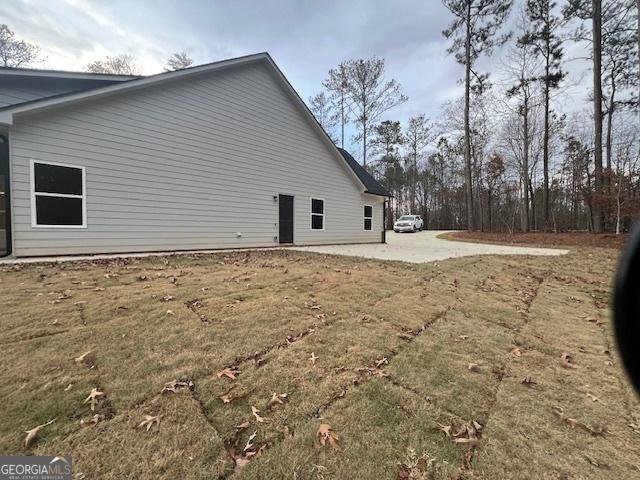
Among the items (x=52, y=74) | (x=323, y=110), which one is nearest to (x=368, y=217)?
(x=52, y=74)

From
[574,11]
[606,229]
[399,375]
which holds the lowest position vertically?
[399,375]

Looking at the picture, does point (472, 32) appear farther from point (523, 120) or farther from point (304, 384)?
point (304, 384)

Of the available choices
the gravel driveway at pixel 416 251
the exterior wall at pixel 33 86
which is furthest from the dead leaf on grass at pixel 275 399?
the exterior wall at pixel 33 86

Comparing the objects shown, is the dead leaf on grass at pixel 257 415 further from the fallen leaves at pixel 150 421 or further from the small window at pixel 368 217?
the small window at pixel 368 217

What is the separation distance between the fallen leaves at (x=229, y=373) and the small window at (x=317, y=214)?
35.5 feet

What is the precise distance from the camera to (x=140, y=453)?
1.60 meters

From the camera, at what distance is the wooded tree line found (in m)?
15.7

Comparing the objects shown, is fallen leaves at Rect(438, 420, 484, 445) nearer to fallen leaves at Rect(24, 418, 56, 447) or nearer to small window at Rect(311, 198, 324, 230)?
fallen leaves at Rect(24, 418, 56, 447)

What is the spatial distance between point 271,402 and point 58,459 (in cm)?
117

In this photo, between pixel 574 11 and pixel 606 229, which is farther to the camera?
pixel 606 229

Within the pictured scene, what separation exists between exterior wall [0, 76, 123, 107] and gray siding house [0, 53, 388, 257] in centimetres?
3

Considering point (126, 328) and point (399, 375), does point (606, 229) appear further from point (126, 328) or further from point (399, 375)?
point (126, 328)

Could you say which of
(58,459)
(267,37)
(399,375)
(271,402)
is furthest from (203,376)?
(267,37)

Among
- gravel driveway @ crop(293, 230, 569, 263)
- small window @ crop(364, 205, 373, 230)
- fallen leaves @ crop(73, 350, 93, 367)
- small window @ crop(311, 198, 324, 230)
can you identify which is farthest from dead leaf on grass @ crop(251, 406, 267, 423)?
small window @ crop(364, 205, 373, 230)
